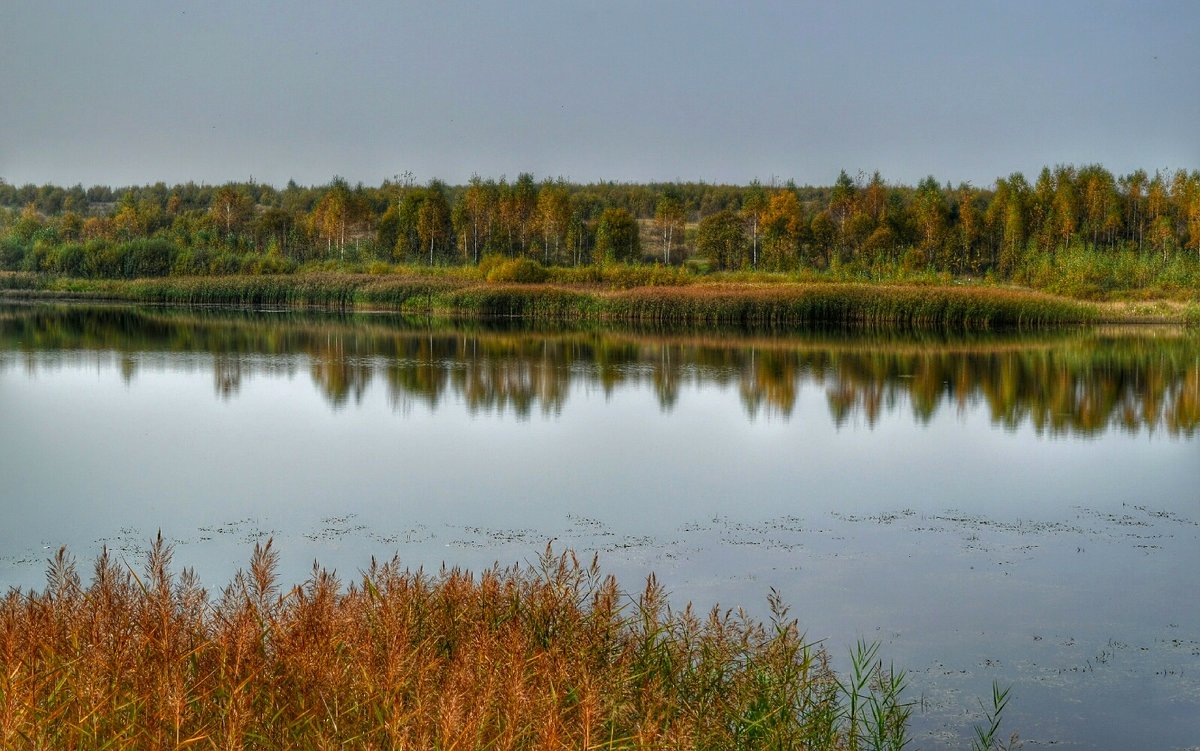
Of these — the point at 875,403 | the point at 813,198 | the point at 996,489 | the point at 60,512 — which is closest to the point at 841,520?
the point at 996,489

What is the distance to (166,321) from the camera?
33500mm

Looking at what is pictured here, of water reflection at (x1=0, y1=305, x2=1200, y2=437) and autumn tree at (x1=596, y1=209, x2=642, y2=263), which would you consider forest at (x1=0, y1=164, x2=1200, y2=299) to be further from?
water reflection at (x1=0, y1=305, x2=1200, y2=437)

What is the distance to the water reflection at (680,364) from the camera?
635 inches

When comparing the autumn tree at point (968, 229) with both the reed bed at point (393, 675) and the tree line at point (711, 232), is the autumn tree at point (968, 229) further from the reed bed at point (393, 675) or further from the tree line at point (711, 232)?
the reed bed at point (393, 675)

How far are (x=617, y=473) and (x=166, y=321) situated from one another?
26009 mm

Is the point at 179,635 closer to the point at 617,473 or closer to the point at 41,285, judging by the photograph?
the point at 617,473

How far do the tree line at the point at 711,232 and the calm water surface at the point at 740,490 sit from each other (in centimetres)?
3310

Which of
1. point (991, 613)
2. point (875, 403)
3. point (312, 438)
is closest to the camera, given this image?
point (991, 613)

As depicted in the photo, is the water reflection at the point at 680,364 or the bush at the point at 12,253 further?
the bush at the point at 12,253

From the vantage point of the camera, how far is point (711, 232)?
53.8m

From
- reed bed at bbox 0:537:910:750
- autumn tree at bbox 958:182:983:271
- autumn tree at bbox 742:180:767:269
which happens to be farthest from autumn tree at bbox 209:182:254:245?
reed bed at bbox 0:537:910:750

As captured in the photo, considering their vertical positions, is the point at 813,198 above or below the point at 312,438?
above


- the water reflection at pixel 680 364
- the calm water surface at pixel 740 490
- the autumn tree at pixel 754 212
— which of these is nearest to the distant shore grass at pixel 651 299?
the water reflection at pixel 680 364

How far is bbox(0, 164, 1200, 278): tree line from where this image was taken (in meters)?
53.0
